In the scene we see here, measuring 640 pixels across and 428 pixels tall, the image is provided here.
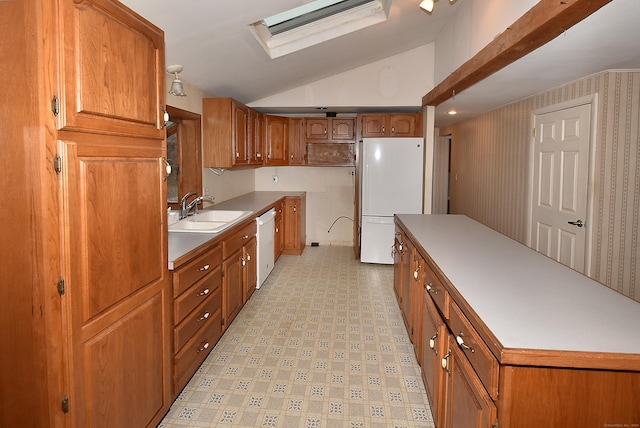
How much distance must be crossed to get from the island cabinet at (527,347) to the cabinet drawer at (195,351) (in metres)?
1.35

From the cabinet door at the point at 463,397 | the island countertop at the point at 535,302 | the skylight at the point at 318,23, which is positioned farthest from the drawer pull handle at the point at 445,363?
the skylight at the point at 318,23

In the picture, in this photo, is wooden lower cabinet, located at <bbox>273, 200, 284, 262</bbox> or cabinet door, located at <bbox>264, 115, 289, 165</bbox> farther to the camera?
cabinet door, located at <bbox>264, 115, 289, 165</bbox>

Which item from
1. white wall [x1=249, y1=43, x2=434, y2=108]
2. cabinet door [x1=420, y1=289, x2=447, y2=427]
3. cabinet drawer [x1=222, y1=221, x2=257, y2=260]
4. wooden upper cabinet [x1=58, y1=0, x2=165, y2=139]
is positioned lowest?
cabinet door [x1=420, y1=289, x2=447, y2=427]

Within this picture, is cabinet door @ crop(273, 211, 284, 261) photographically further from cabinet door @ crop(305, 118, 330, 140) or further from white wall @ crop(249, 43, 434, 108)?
white wall @ crop(249, 43, 434, 108)

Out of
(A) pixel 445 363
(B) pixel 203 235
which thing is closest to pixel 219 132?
(B) pixel 203 235

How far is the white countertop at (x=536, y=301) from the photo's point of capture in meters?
1.19

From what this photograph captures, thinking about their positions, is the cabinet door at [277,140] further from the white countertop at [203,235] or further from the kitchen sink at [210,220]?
the kitchen sink at [210,220]

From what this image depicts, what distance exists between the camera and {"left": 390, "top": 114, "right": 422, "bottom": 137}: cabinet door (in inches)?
224

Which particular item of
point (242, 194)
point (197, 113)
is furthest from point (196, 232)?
point (242, 194)

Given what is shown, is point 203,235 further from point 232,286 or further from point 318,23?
point 318,23

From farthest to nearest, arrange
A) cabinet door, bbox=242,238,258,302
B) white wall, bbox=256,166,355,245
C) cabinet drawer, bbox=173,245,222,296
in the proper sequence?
white wall, bbox=256,166,355,245 → cabinet door, bbox=242,238,258,302 → cabinet drawer, bbox=173,245,222,296

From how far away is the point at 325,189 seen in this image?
6.77 m

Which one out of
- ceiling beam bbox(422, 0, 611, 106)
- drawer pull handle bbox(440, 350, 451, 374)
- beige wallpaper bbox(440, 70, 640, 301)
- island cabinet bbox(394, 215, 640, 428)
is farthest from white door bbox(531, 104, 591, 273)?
drawer pull handle bbox(440, 350, 451, 374)

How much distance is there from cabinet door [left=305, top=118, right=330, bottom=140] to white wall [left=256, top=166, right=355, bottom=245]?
2.26 ft
